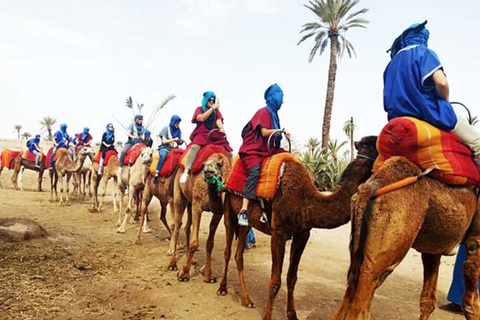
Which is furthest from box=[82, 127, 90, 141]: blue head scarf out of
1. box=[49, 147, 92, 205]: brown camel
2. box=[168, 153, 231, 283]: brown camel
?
box=[168, 153, 231, 283]: brown camel

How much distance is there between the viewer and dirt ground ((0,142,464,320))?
15.2ft

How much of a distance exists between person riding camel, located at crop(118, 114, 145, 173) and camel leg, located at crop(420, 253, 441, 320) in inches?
364

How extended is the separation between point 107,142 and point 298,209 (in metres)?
10.6

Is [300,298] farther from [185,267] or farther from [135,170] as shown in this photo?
[135,170]

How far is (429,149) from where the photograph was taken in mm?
2865

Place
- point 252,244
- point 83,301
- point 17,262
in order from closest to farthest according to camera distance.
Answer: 1. point 83,301
2. point 17,262
3. point 252,244

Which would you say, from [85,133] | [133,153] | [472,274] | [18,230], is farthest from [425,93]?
[85,133]

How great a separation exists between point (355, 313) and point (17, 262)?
5.63 metres

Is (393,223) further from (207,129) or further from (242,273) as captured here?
(207,129)

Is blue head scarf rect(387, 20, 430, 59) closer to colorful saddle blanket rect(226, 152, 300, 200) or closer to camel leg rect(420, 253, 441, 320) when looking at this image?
colorful saddle blanket rect(226, 152, 300, 200)

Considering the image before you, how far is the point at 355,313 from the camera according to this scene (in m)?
2.50

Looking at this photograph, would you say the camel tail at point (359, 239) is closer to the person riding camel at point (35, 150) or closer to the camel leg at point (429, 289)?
the camel leg at point (429, 289)

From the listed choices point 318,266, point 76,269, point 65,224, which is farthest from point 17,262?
point 318,266

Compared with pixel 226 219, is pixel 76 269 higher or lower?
lower
